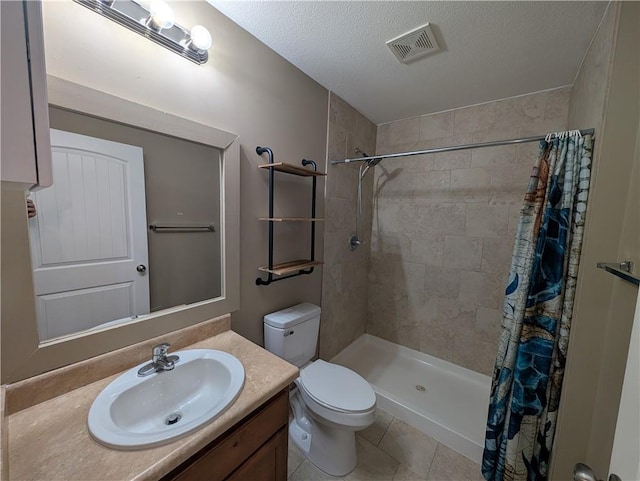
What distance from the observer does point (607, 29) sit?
3.52 feet

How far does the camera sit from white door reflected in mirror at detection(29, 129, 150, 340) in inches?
33.0

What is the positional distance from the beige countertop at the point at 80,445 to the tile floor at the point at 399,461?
0.94 m

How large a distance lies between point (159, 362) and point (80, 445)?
32 cm

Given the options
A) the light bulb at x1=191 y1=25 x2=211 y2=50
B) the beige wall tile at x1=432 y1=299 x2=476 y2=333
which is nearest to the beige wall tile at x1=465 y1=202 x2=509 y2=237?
the beige wall tile at x1=432 y1=299 x2=476 y2=333

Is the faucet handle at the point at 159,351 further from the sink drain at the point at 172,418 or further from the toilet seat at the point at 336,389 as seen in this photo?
the toilet seat at the point at 336,389

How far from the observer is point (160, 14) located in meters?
0.93

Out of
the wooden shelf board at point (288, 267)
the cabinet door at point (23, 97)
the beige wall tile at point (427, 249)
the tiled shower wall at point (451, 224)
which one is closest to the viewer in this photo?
the cabinet door at point (23, 97)

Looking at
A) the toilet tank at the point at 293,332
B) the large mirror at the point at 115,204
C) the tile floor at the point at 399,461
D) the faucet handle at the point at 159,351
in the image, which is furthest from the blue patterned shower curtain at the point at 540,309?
the faucet handle at the point at 159,351

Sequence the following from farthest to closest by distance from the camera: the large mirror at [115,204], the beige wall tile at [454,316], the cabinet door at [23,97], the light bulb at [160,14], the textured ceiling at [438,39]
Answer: the beige wall tile at [454,316]
the textured ceiling at [438,39]
the light bulb at [160,14]
the large mirror at [115,204]
the cabinet door at [23,97]

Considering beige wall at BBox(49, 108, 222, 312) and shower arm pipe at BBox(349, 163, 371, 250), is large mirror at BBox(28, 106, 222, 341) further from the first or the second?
shower arm pipe at BBox(349, 163, 371, 250)

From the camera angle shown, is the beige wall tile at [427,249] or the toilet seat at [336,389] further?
the beige wall tile at [427,249]

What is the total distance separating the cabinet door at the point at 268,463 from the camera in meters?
0.90

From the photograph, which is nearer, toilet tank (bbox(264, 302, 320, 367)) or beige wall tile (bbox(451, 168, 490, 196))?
toilet tank (bbox(264, 302, 320, 367))

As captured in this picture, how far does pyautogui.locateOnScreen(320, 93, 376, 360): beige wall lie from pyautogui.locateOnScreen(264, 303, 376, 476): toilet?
1.50 ft
